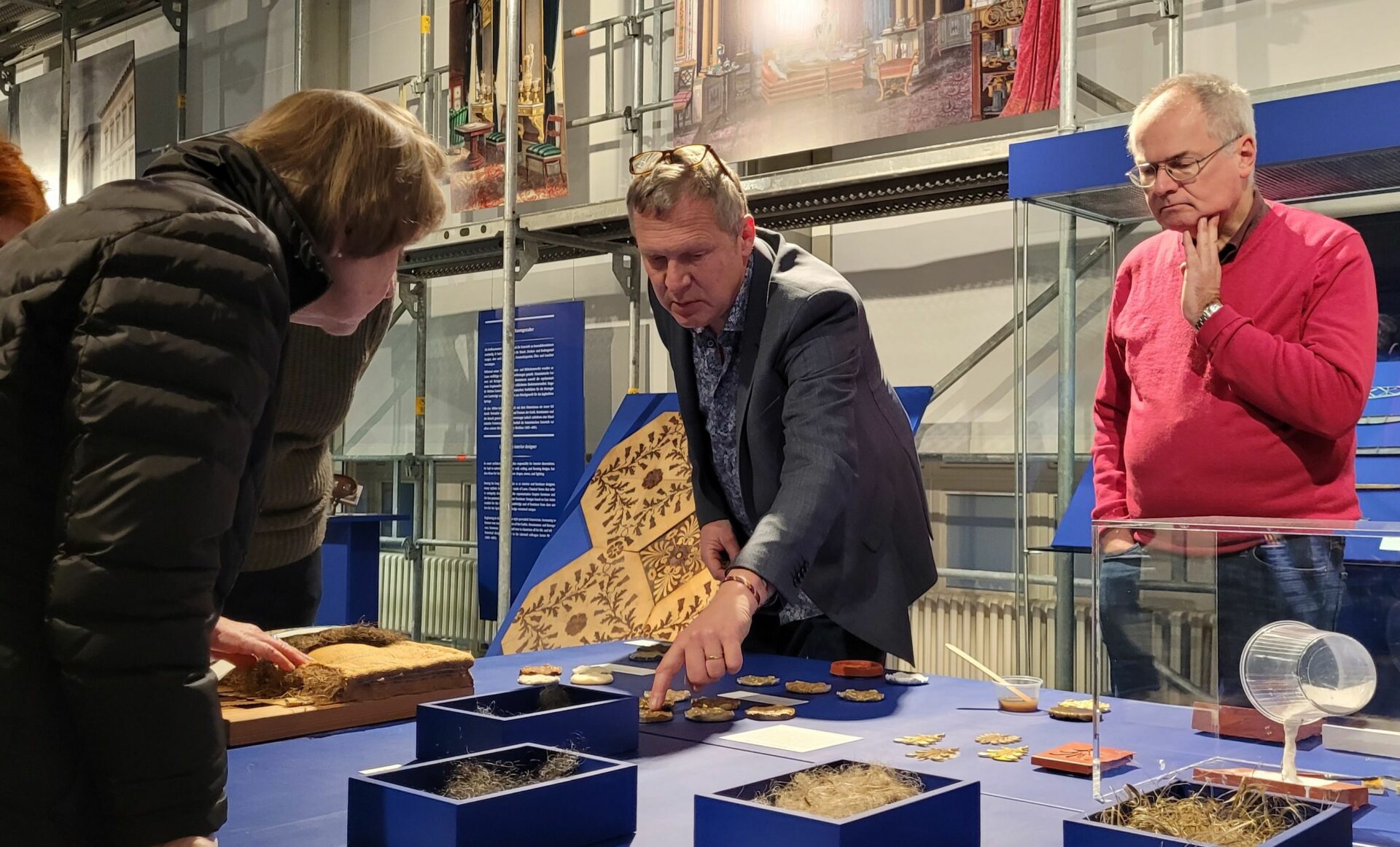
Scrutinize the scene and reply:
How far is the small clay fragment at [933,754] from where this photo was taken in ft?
4.58

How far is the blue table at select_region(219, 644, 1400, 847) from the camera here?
1124 mm

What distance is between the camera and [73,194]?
9.46m

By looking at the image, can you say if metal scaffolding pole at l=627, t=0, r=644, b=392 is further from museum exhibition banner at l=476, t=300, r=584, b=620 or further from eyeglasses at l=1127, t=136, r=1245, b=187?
eyeglasses at l=1127, t=136, r=1245, b=187

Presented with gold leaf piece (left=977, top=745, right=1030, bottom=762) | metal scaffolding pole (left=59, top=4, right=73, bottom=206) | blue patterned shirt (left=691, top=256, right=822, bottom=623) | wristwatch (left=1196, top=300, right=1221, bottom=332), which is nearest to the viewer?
gold leaf piece (left=977, top=745, right=1030, bottom=762)

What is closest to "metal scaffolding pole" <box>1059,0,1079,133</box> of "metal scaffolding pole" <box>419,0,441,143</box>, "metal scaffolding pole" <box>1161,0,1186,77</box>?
"metal scaffolding pole" <box>1161,0,1186,77</box>

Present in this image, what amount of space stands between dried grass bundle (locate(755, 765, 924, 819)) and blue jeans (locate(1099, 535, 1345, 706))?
1.00ft

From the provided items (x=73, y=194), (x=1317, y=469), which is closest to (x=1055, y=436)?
(x=1317, y=469)

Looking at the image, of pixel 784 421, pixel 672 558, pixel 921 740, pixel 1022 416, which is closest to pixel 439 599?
pixel 672 558

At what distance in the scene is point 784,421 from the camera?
6.57 ft

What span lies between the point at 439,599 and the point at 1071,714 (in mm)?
6509

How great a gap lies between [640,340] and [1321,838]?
5.88 meters

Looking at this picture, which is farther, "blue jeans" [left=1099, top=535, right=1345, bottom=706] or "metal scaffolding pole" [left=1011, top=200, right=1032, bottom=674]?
"metal scaffolding pole" [left=1011, top=200, right=1032, bottom=674]

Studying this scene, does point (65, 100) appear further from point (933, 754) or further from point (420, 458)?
point (933, 754)

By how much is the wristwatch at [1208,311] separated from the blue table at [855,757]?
0.64 meters
